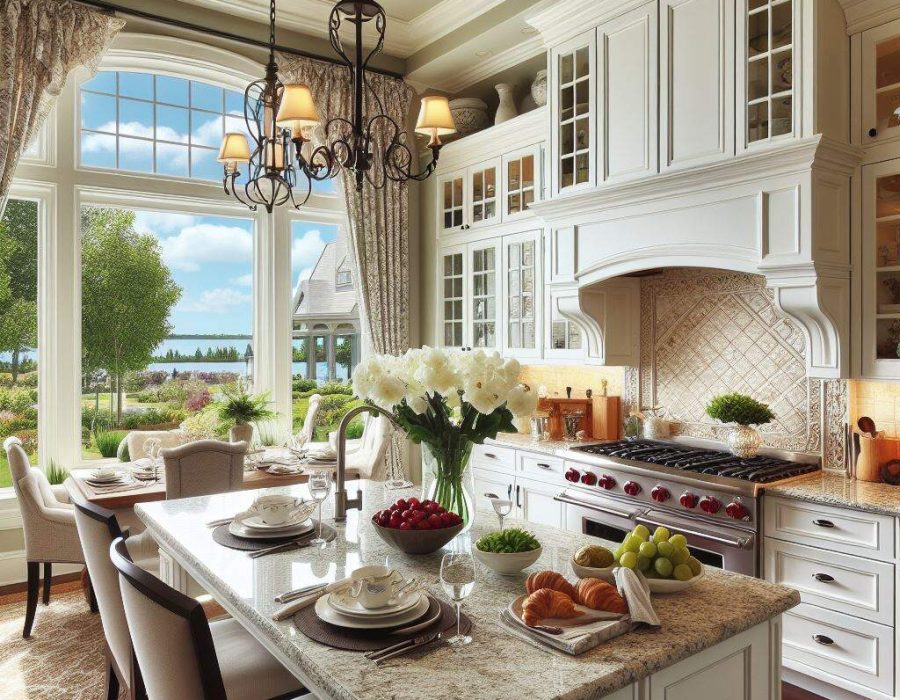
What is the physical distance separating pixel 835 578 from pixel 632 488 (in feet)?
3.00

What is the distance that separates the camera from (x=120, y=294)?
175 inches

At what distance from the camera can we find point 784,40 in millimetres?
2877

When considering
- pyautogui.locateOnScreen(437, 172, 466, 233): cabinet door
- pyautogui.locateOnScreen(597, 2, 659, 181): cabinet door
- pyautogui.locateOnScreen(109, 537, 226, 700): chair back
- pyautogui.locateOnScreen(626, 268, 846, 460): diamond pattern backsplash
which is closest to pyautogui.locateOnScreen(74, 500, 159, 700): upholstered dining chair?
pyautogui.locateOnScreen(109, 537, 226, 700): chair back

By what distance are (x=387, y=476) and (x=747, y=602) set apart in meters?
3.70

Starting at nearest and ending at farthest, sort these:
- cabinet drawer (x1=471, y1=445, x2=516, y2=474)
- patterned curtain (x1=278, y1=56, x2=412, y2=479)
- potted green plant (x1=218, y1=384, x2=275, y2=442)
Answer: potted green plant (x1=218, y1=384, x2=275, y2=442), cabinet drawer (x1=471, y1=445, x2=516, y2=474), patterned curtain (x1=278, y1=56, x2=412, y2=479)

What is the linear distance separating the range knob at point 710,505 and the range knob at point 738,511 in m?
0.06

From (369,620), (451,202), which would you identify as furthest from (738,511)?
(451,202)

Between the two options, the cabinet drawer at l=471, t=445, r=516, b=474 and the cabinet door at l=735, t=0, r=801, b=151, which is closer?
the cabinet door at l=735, t=0, r=801, b=151

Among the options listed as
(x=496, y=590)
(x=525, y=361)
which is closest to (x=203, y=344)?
(x=525, y=361)

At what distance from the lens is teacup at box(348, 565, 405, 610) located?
56.7 inches

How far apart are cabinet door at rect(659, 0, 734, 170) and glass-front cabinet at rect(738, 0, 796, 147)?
7cm

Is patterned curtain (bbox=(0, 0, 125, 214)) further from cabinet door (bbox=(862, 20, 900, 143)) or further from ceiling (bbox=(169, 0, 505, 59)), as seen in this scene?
cabinet door (bbox=(862, 20, 900, 143))

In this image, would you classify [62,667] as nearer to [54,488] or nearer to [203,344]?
[54,488]

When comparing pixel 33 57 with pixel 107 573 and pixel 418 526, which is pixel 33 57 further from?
pixel 418 526
